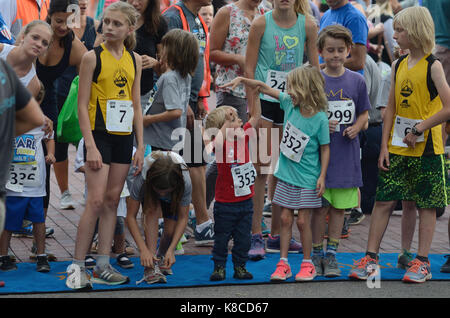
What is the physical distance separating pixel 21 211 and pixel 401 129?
8.92 feet

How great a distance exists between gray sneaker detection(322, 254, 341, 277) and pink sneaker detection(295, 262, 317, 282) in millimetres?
99

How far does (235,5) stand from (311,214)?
6.21 ft

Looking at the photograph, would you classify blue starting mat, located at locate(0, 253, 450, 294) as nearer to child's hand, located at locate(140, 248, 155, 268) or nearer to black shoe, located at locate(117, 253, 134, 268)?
black shoe, located at locate(117, 253, 134, 268)

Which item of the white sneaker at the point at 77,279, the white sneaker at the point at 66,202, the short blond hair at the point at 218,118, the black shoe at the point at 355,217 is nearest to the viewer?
the white sneaker at the point at 77,279

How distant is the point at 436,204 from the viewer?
538cm

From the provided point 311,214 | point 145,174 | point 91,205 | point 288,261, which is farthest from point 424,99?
point 91,205

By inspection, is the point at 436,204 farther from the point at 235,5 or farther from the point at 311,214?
the point at 235,5

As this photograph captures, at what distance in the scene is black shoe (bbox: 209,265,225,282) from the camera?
5137 millimetres

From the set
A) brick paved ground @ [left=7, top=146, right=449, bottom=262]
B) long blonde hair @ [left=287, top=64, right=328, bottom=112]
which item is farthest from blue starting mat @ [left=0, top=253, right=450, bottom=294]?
long blonde hair @ [left=287, top=64, right=328, bottom=112]

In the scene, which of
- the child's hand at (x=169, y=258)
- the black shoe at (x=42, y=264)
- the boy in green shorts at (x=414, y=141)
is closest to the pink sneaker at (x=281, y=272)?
the boy in green shorts at (x=414, y=141)

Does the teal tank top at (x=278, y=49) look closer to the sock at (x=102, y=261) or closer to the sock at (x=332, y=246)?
the sock at (x=332, y=246)

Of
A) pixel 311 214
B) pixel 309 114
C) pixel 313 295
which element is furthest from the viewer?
pixel 311 214

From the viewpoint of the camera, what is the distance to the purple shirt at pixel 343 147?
17.8 feet

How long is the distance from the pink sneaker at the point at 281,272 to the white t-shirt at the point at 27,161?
5.73ft
